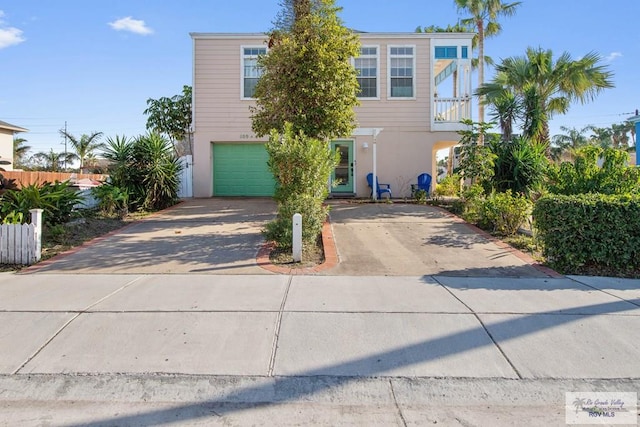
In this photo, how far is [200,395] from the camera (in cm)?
338

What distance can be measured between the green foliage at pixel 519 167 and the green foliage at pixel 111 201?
10.4m

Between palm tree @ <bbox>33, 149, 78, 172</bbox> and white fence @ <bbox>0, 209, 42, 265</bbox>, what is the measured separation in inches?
1700

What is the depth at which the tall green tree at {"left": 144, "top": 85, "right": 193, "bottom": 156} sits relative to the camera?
773 inches

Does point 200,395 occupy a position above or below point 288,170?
below

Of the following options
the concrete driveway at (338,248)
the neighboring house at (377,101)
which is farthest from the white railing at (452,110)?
the concrete driveway at (338,248)

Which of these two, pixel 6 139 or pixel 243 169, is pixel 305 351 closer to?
pixel 243 169

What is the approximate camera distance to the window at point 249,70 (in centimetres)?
1670

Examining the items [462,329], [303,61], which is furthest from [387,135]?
[462,329]

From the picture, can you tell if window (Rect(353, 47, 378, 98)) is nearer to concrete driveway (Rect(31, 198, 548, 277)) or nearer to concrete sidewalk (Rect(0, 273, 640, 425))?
concrete driveway (Rect(31, 198, 548, 277))

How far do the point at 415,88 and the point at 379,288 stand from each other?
12754 mm

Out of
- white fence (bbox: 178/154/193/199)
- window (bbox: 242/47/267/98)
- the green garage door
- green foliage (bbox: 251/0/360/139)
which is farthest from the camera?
the green garage door

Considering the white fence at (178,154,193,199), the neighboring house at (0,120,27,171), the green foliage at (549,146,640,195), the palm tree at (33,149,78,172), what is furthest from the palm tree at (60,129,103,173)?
the green foliage at (549,146,640,195)

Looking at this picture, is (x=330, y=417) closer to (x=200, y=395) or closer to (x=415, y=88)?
(x=200, y=395)

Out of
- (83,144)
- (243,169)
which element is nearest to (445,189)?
(243,169)
